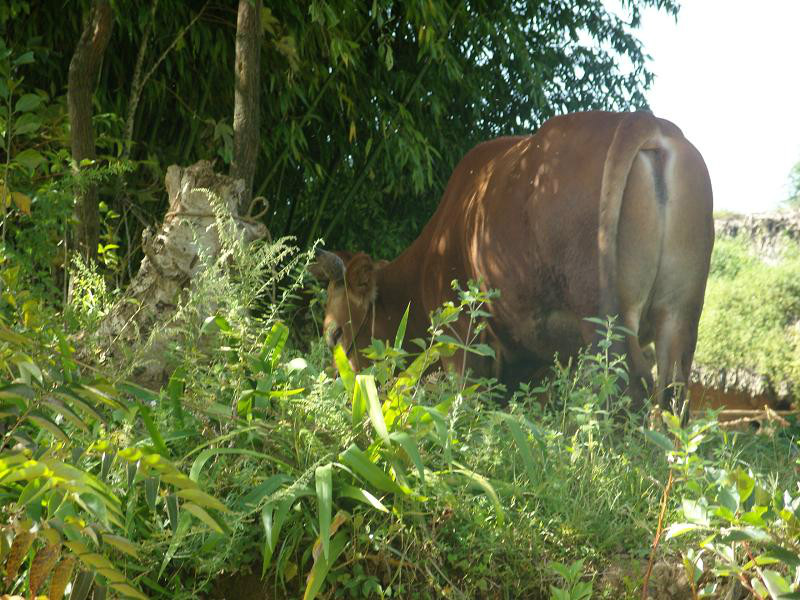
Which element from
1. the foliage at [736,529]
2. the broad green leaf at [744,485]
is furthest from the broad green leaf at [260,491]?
the broad green leaf at [744,485]

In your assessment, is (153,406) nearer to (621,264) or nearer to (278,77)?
(621,264)

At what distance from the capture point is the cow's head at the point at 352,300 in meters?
4.99

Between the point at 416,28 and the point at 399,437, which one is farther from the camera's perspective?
the point at 416,28

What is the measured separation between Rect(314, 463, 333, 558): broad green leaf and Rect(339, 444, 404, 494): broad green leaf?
5 cm

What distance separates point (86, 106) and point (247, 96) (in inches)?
25.9

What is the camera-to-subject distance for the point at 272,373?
2375 mm

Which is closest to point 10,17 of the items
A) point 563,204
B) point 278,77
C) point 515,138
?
point 278,77

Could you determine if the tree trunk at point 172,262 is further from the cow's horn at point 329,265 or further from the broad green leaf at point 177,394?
the cow's horn at point 329,265

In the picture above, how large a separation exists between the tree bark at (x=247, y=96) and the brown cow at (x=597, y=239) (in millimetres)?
770

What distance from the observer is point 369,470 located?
6.82ft

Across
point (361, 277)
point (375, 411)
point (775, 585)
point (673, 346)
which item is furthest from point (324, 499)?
point (361, 277)

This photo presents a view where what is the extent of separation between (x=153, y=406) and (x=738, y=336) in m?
6.66

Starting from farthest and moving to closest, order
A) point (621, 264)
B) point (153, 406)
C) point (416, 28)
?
point (416, 28)
point (621, 264)
point (153, 406)

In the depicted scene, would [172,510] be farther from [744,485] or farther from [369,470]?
[744,485]
